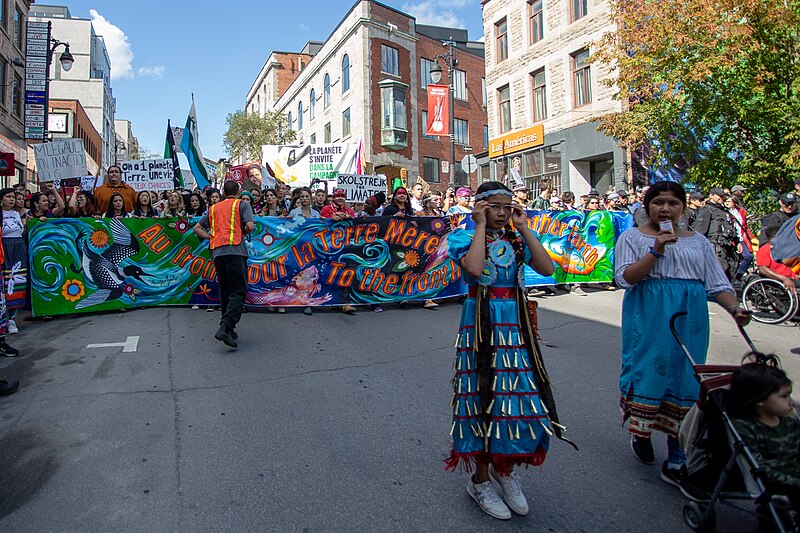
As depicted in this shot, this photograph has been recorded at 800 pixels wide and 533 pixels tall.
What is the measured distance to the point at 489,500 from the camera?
9.59 ft

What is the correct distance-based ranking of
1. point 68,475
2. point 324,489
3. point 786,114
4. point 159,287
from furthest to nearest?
point 786,114
point 159,287
point 68,475
point 324,489

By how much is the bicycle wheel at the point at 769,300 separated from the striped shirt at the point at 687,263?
212 inches

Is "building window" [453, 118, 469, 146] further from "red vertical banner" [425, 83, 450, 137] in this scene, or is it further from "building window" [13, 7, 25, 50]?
"building window" [13, 7, 25, 50]

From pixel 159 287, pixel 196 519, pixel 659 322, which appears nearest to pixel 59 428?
pixel 196 519

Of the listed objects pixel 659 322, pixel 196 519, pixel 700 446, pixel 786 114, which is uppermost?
pixel 786 114

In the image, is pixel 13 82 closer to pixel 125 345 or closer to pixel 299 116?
pixel 299 116

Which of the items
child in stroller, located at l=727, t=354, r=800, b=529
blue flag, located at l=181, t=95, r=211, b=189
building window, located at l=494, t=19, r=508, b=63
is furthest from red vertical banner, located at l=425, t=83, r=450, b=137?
child in stroller, located at l=727, t=354, r=800, b=529

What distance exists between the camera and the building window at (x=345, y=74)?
115ft

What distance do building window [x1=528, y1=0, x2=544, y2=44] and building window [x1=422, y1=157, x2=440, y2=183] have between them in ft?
44.4

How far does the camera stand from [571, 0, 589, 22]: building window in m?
20.8

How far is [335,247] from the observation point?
9.00 m

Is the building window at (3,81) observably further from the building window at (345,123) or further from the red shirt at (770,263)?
the red shirt at (770,263)

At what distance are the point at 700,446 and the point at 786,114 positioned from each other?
11.2m

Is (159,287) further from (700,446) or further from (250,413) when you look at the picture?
(700,446)
